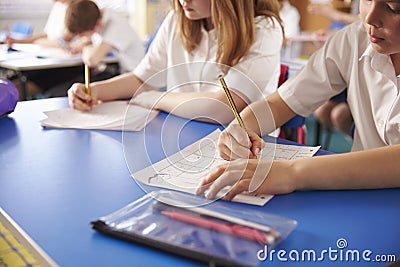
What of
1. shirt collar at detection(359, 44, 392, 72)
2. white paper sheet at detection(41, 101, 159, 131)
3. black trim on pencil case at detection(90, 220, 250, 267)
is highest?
shirt collar at detection(359, 44, 392, 72)

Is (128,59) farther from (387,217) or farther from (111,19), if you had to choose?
(387,217)

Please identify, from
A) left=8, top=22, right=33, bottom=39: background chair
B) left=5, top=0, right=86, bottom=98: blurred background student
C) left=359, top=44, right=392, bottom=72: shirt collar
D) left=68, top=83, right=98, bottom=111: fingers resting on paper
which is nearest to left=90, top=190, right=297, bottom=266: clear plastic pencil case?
left=359, top=44, right=392, bottom=72: shirt collar

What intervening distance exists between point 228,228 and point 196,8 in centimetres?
89

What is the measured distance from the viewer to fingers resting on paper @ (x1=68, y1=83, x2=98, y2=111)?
1.33 m

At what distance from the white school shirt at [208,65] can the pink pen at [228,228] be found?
46cm

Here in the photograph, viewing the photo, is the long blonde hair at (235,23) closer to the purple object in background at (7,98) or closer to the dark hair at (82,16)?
the purple object in background at (7,98)

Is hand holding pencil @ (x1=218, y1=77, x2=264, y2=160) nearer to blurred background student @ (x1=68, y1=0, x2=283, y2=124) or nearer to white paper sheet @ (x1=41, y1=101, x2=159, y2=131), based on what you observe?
blurred background student @ (x1=68, y1=0, x2=283, y2=124)

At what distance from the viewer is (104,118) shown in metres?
1.25

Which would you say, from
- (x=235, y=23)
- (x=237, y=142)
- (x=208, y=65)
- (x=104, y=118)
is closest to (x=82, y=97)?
(x=104, y=118)

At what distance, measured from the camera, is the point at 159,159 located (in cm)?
94

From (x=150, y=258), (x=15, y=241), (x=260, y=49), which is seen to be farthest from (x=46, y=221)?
(x=260, y=49)

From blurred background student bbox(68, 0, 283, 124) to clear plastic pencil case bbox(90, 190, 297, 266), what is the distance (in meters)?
0.38

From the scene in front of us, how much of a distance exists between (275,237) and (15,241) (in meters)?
0.35

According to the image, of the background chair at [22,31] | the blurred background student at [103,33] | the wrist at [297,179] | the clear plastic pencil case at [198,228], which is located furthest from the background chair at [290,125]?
the background chair at [22,31]
